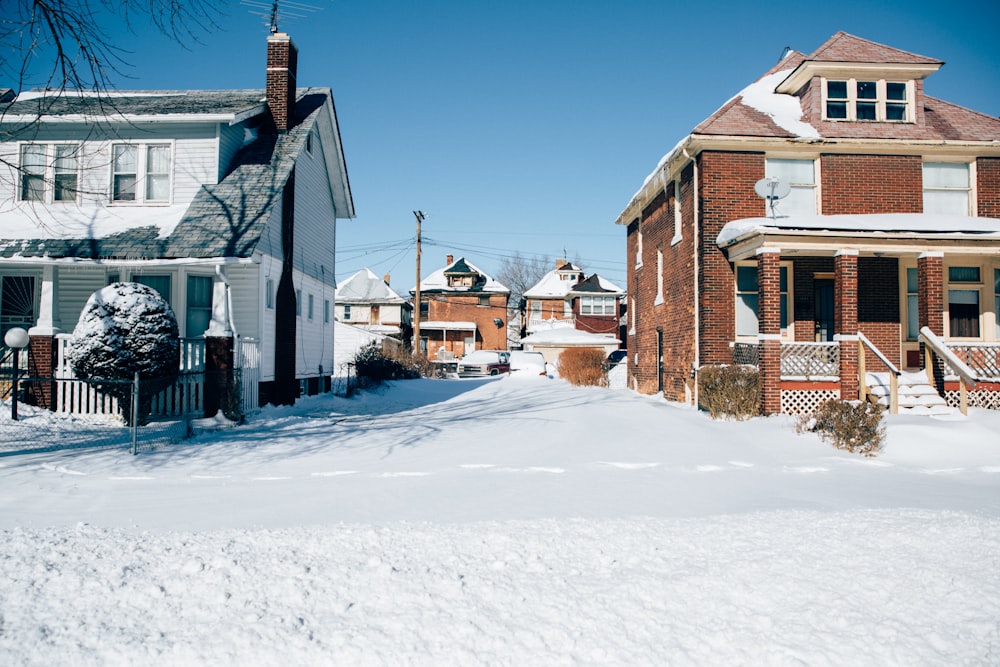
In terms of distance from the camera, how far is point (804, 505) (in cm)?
731

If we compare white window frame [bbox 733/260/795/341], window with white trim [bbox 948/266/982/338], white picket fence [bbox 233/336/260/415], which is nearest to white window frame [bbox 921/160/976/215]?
window with white trim [bbox 948/266/982/338]

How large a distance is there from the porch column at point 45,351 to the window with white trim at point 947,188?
20.4 m

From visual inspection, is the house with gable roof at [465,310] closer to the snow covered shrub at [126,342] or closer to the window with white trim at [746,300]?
the window with white trim at [746,300]

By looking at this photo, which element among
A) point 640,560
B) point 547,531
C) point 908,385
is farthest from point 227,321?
point 908,385

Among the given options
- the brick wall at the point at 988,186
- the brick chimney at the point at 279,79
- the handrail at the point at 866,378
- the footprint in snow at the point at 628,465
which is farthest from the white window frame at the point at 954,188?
the brick chimney at the point at 279,79

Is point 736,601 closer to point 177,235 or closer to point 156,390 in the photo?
point 156,390

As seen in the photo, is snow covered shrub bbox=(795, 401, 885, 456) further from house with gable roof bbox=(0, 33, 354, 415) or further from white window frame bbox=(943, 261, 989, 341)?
house with gable roof bbox=(0, 33, 354, 415)

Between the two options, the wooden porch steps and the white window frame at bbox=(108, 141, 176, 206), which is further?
the white window frame at bbox=(108, 141, 176, 206)

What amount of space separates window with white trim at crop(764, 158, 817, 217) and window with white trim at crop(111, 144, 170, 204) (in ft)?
47.8

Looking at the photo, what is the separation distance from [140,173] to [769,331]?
14.7 meters

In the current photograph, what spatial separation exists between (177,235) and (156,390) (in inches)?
143

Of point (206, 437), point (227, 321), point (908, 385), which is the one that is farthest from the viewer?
point (908, 385)

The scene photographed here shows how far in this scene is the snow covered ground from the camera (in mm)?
3955

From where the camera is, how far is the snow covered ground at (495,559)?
396cm
